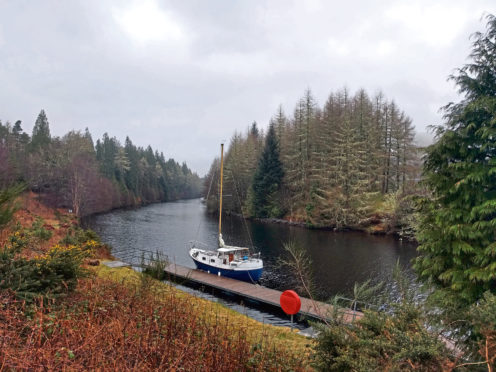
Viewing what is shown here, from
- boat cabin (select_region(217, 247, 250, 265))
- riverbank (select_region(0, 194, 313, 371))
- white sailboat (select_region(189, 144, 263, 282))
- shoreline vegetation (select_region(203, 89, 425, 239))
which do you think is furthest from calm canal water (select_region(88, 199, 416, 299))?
riverbank (select_region(0, 194, 313, 371))

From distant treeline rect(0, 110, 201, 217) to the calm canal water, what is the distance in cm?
930

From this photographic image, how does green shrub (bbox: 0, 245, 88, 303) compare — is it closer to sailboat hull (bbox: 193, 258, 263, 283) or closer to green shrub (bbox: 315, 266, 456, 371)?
green shrub (bbox: 315, 266, 456, 371)

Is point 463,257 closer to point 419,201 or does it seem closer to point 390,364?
point 419,201

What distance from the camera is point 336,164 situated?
4778 cm

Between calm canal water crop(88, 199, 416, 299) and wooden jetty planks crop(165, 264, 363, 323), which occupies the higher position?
calm canal water crop(88, 199, 416, 299)

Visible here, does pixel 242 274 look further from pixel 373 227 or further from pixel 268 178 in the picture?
pixel 268 178

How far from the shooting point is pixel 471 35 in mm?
10227

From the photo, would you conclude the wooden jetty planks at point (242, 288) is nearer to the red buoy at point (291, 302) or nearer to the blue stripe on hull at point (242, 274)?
the blue stripe on hull at point (242, 274)

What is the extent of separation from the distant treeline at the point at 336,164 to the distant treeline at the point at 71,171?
24.0 m

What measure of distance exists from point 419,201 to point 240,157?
55.0m

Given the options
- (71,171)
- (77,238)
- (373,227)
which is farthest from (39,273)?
(71,171)

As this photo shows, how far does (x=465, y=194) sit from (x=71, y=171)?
53804 millimetres

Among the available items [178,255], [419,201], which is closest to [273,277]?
[178,255]

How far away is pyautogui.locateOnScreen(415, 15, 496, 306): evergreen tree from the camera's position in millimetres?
8898
